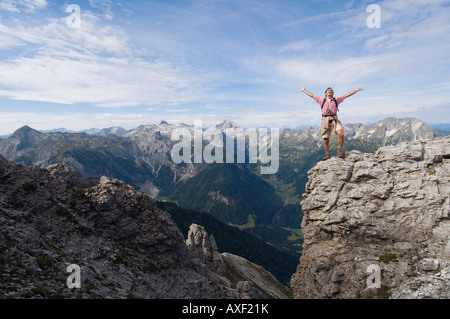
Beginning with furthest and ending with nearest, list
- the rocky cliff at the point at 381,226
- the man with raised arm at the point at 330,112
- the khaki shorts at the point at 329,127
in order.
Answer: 1. the khaki shorts at the point at 329,127
2. the man with raised arm at the point at 330,112
3. the rocky cliff at the point at 381,226

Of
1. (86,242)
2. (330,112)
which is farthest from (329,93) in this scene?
(86,242)

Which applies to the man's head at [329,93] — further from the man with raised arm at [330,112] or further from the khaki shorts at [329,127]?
the khaki shorts at [329,127]

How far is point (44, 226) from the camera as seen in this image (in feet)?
113

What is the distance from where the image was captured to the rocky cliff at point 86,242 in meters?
25.6

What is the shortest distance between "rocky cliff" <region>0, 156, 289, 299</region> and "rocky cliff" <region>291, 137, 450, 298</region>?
25.7 m

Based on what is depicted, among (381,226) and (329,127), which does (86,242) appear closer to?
(329,127)

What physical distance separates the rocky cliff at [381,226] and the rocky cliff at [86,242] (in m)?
25.7

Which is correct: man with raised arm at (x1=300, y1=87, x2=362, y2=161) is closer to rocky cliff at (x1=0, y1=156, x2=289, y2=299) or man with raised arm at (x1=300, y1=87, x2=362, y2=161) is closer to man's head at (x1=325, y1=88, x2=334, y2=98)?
man's head at (x1=325, y1=88, x2=334, y2=98)

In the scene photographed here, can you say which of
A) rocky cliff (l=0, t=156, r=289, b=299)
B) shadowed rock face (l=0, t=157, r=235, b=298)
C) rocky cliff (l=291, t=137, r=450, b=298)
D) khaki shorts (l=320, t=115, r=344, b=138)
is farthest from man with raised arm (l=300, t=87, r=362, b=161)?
shadowed rock face (l=0, t=157, r=235, b=298)

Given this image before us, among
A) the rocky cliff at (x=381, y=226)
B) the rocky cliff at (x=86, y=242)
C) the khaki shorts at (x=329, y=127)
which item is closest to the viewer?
the rocky cliff at (x=381, y=226)

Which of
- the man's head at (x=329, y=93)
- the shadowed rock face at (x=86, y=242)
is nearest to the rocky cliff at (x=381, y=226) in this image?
the man's head at (x=329, y=93)

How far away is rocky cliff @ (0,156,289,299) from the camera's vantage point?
25.6 metres
